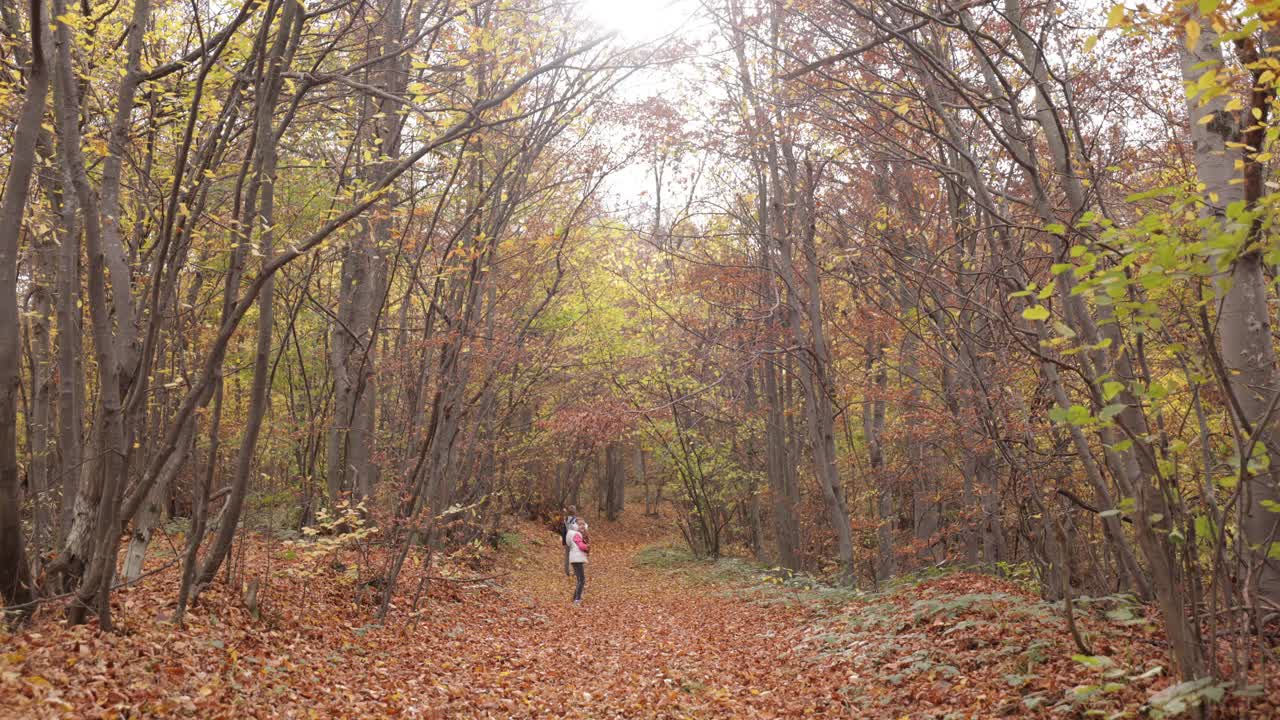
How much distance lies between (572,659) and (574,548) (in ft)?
18.2

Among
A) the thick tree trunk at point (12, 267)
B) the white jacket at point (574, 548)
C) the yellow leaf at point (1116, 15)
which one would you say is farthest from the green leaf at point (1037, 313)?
the white jacket at point (574, 548)

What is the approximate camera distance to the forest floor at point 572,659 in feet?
14.2

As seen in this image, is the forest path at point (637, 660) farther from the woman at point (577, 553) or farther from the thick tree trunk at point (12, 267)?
the thick tree trunk at point (12, 267)

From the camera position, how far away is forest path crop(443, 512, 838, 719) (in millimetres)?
5824

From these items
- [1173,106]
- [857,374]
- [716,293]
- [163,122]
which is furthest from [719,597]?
[163,122]

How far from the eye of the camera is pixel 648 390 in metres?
16.5

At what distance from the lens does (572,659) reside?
26.1ft

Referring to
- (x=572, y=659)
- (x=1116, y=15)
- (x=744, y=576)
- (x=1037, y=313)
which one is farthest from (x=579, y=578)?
(x=1116, y=15)

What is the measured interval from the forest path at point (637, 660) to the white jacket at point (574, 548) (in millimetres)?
790

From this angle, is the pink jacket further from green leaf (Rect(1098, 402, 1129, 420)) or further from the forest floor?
green leaf (Rect(1098, 402, 1129, 420))

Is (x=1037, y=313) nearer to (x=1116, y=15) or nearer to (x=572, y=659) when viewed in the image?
(x=1116, y=15)

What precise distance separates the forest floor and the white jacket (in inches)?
93.5

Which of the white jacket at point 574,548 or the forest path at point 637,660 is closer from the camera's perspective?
the forest path at point 637,660

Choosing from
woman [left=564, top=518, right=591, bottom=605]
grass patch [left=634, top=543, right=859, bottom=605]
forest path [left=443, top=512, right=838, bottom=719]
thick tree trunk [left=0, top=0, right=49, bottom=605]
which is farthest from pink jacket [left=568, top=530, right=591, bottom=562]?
thick tree trunk [left=0, top=0, right=49, bottom=605]
